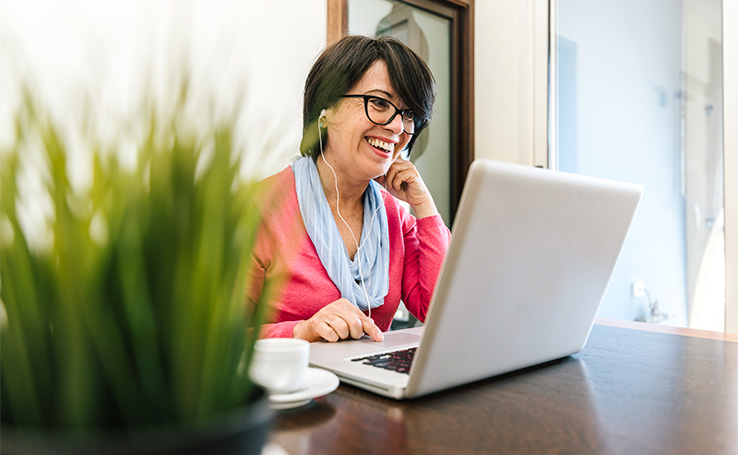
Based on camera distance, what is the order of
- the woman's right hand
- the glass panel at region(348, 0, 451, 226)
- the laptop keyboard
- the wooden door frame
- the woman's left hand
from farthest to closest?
1. the wooden door frame
2. the glass panel at region(348, 0, 451, 226)
3. the woman's left hand
4. the woman's right hand
5. the laptop keyboard

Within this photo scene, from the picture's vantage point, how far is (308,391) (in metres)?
0.58

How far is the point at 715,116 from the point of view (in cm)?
223

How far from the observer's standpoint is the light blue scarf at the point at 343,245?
50.8 inches

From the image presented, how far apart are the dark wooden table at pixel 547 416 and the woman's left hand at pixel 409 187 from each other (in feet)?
2.49

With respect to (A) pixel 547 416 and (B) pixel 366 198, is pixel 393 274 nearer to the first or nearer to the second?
(B) pixel 366 198

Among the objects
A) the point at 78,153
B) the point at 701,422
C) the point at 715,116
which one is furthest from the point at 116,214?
the point at 715,116

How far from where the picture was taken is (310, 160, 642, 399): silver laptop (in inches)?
21.8

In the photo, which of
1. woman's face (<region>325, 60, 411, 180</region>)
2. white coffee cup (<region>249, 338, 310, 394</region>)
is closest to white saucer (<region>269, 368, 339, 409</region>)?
white coffee cup (<region>249, 338, 310, 394</region>)

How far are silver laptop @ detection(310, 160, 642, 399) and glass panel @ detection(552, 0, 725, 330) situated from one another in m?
1.78

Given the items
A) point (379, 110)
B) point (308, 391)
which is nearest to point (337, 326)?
point (308, 391)

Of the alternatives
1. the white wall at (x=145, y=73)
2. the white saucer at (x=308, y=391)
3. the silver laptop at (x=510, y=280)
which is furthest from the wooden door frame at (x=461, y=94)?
the white wall at (x=145, y=73)

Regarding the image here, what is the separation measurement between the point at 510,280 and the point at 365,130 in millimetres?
830

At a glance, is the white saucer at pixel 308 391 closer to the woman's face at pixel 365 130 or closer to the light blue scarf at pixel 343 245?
the light blue scarf at pixel 343 245

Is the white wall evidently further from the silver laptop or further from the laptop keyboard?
the laptop keyboard
